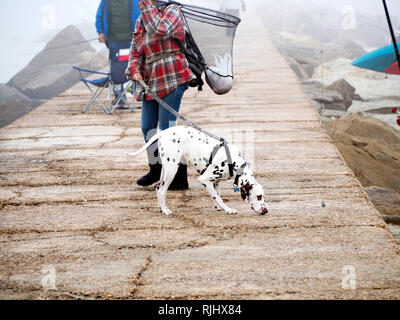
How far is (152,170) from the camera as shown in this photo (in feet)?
15.0

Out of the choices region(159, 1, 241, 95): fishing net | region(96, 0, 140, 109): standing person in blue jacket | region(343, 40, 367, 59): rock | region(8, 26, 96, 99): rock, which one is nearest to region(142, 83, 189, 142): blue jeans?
region(159, 1, 241, 95): fishing net

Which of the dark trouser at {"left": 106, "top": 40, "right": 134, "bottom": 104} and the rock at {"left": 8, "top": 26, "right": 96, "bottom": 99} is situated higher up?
the dark trouser at {"left": 106, "top": 40, "right": 134, "bottom": 104}

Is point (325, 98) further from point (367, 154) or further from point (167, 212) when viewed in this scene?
point (167, 212)

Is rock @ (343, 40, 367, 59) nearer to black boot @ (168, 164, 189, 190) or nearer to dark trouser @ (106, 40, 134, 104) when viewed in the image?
dark trouser @ (106, 40, 134, 104)

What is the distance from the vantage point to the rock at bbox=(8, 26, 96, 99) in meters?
17.3

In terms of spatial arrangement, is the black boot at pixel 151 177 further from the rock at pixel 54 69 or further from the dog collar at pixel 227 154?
the rock at pixel 54 69

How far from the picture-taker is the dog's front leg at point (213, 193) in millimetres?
3777

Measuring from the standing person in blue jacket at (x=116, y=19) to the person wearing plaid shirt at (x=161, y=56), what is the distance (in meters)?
3.33

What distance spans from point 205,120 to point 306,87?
237 inches

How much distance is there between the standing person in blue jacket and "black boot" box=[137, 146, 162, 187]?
337 centimetres

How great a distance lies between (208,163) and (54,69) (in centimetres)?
1627

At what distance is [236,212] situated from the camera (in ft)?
13.1
